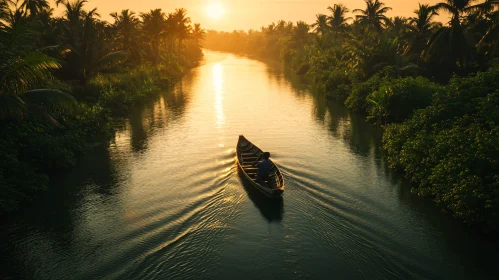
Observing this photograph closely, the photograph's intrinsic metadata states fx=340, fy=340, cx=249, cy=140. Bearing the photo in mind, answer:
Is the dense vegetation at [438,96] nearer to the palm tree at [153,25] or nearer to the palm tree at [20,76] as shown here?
the palm tree at [20,76]

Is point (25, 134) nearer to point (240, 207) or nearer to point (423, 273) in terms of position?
point (240, 207)

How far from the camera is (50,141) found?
17719 millimetres

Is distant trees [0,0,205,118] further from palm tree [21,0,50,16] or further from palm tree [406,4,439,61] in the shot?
palm tree [406,4,439,61]

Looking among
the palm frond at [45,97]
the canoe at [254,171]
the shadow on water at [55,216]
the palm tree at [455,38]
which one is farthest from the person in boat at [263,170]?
the palm tree at [455,38]

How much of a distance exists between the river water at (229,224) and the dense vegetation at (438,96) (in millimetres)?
1459

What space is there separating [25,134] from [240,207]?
1174cm

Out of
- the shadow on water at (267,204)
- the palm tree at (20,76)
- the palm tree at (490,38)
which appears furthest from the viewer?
the palm tree at (490,38)

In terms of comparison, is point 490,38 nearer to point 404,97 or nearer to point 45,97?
point 404,97

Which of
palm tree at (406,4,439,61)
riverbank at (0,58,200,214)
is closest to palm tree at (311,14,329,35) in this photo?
palm tree at (406,4,439,61)

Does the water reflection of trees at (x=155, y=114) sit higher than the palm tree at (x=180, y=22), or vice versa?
the palm tree at (x=180, y=22)

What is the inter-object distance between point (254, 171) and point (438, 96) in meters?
11.5

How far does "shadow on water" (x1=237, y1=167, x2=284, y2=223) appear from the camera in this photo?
14.0 meters

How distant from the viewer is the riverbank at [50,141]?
587 inches

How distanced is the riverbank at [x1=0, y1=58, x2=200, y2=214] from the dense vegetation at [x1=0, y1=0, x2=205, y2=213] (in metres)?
0.04
